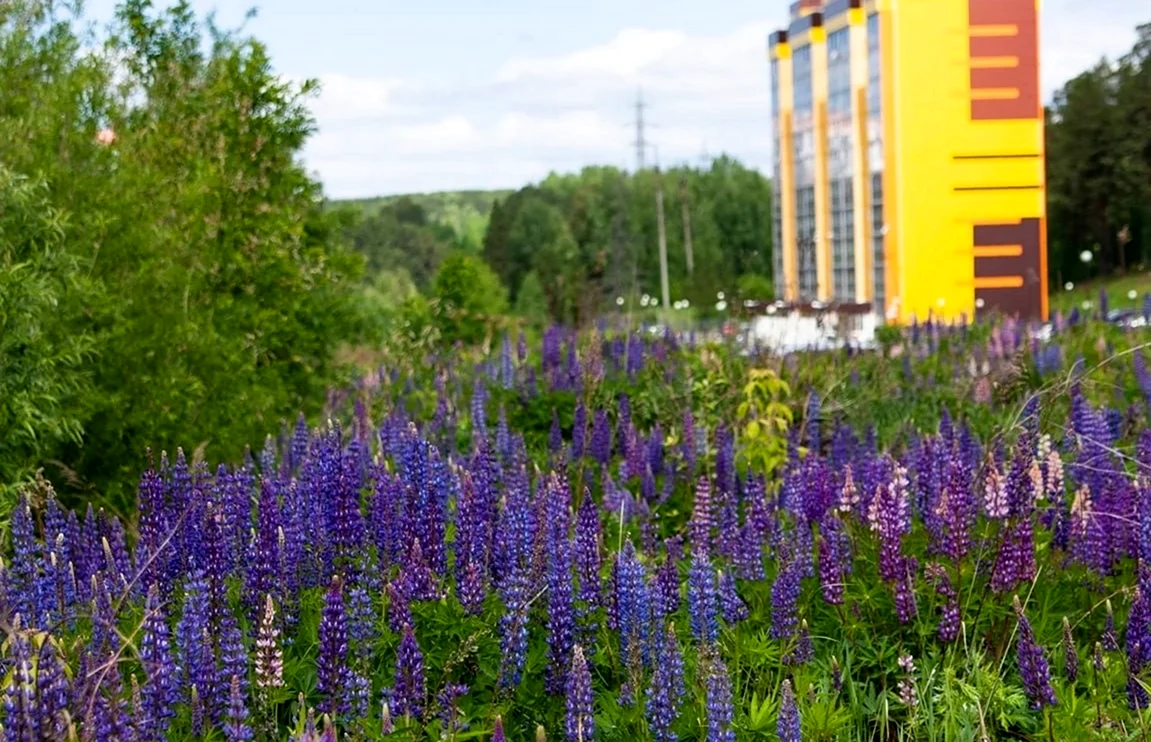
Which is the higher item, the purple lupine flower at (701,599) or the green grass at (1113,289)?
the purple lupine flower at (701,599)

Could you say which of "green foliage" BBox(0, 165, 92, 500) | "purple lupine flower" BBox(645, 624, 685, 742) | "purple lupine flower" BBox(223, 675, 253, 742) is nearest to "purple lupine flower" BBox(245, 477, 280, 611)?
"purple lupine flower" BBox(223, 675, 253, 742)

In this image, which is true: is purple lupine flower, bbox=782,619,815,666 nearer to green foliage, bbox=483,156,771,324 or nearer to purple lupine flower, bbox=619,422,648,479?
purple lupine flower, bbox=619,422,648,479

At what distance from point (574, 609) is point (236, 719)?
4.73 ft

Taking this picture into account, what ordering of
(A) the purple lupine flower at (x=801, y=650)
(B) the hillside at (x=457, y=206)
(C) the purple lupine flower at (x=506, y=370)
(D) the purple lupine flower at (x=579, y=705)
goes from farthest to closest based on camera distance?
(B) the hillside at (x=457, y=206), (C) the purple lupine flower at (x=506, y=370), (A) the purple lupine flower at (x=801, y=650), (D) the purple lupine flower at (x=579, y=705)

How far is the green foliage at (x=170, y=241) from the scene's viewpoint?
1052cm

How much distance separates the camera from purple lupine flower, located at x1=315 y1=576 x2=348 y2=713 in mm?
4211

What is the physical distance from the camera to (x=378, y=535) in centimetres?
566

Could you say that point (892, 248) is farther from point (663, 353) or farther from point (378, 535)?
point (378, 535)

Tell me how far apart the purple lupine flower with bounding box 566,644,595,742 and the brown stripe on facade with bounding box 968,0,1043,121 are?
1455 inches

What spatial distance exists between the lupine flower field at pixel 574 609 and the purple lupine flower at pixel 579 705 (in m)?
0.01

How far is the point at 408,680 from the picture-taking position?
13.6 feet

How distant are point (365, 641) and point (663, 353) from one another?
9.40 metres

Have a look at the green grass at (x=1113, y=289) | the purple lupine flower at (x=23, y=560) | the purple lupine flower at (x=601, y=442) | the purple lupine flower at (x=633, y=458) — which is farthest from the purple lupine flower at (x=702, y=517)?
the green grass at (x=1113, y=289)

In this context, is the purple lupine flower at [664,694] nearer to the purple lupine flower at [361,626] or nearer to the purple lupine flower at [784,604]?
the purple lupine flower at [361,626]
